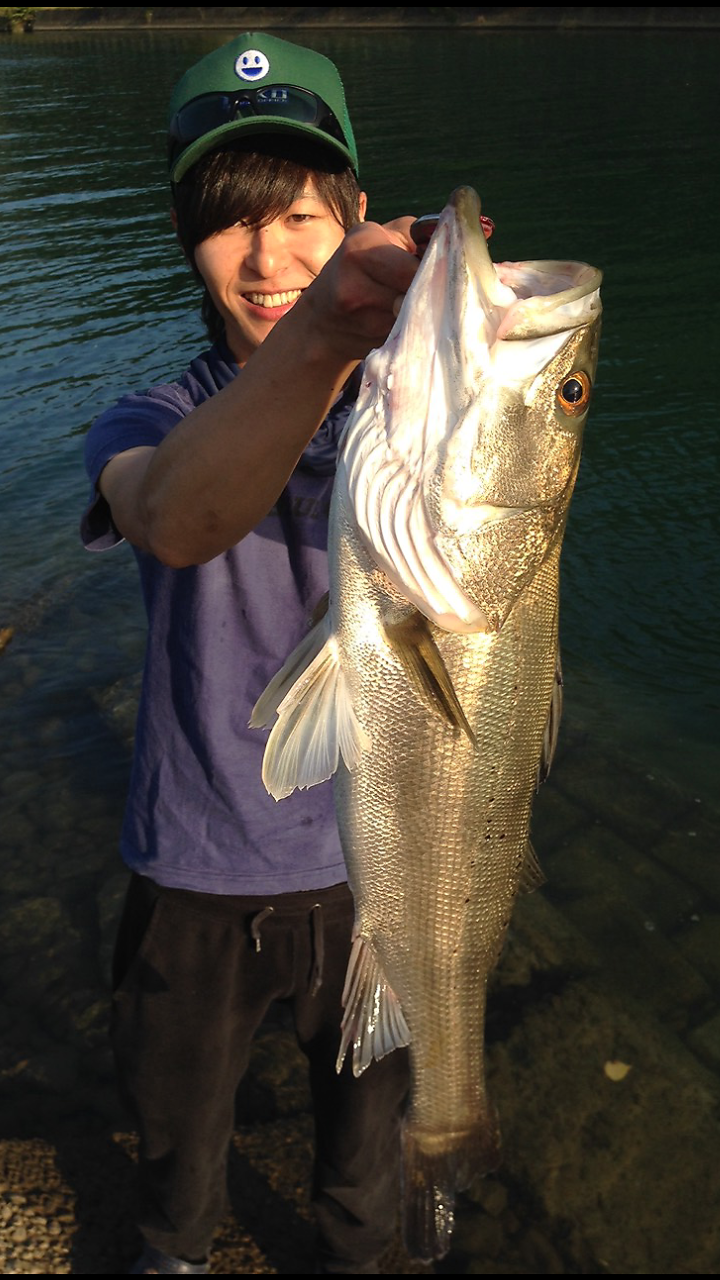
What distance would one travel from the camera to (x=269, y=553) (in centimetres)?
268

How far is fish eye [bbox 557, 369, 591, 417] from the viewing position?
6.49 ft

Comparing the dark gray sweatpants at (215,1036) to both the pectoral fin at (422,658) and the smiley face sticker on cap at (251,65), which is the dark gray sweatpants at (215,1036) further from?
the smiley face sticker on cap at (251,65)

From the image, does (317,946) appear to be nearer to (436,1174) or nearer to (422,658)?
(436,1174)

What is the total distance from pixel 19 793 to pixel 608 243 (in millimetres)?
13442

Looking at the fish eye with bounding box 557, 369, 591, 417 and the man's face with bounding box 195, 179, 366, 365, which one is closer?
the fish eye with bounding box 557, 369, 591, 417

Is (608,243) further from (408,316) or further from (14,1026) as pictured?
(408,316)

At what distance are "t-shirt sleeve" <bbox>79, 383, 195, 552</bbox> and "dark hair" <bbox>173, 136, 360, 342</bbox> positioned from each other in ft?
1.46

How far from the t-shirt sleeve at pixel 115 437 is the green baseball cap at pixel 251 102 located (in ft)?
1.88

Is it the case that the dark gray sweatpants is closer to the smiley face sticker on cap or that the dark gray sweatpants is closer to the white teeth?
the white teeth

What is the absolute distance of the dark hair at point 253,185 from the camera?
8.57 ft

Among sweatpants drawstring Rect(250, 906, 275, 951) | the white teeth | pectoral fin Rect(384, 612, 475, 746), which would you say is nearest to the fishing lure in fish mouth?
pectoral fin Rect(384, 612, 475, 746)

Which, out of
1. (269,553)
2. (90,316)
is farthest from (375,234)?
(90,316)

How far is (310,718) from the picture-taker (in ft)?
7.16

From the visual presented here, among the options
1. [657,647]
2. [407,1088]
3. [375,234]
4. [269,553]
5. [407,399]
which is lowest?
[657,647]
